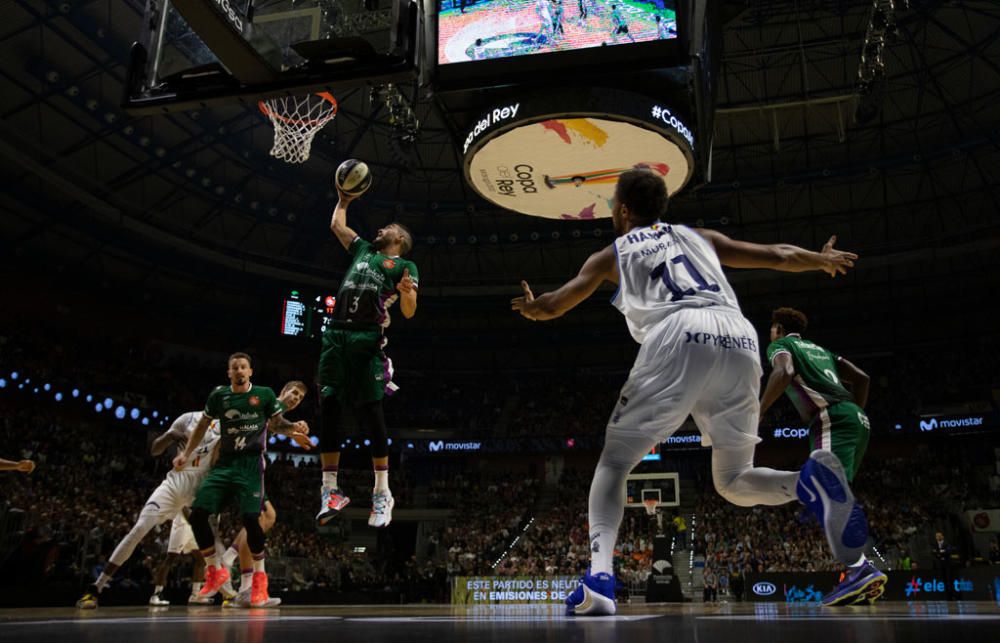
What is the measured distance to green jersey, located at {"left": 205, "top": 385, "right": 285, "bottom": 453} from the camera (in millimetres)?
6852

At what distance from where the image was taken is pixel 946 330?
32719 mm

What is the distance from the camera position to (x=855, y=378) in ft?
19.5

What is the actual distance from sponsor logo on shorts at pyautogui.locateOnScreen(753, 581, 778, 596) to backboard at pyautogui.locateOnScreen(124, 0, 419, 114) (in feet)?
46.4

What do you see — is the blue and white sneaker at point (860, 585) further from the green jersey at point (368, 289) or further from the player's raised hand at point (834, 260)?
the green jersey at point (368, 289)

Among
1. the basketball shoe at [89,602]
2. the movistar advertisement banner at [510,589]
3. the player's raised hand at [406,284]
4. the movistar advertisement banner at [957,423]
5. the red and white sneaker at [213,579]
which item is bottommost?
the movistar advertisement banner at [510,589]

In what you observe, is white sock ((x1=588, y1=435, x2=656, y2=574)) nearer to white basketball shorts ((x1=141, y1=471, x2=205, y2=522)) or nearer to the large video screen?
white basketball shorts ((x1=141, y1=471, x2=205, y2=522))

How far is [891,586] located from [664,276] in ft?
50.7

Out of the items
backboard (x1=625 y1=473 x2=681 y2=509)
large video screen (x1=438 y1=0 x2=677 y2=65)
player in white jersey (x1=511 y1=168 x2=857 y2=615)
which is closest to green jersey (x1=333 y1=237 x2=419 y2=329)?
player in white jersey (x1=511 y1=168 x2=857 y2=615)

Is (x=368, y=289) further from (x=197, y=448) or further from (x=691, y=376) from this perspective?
(x=197, y=448)

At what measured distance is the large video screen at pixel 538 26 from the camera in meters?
9.03

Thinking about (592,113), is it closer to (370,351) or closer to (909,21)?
(370,351)

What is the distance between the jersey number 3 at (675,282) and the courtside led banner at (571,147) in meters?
6.38

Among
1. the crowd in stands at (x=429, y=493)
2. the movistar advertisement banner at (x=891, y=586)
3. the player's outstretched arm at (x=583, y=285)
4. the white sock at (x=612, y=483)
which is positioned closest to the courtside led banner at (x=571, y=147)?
the player's outstretched arm at (x=583, y=285)

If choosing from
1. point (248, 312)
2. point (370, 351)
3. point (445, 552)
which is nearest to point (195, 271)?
point (248, 312)
